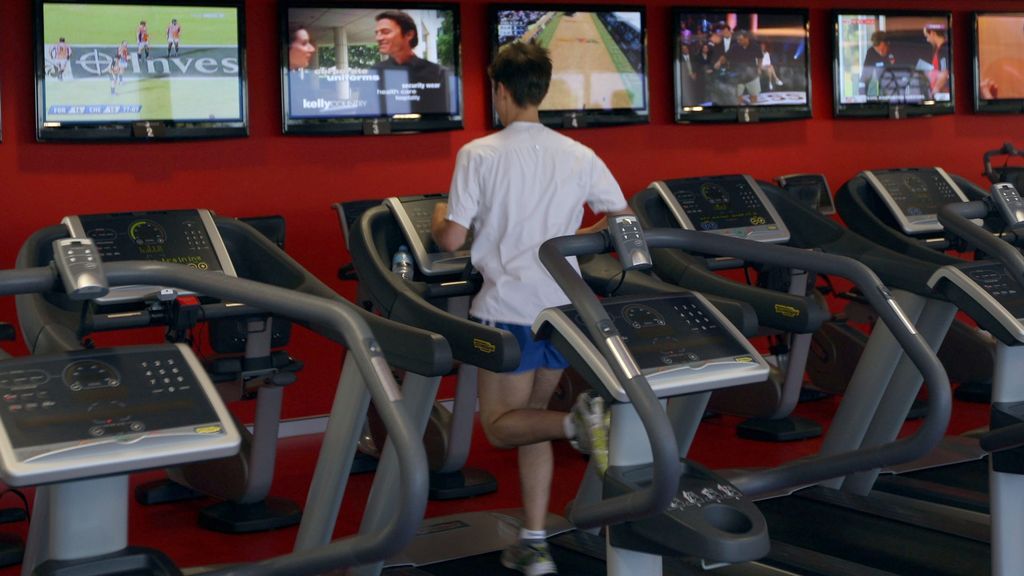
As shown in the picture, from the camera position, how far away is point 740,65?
22.0 ft

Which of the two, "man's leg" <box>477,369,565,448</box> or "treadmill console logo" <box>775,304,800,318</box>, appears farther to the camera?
"man's leg" <box>477,369,565,448</box>

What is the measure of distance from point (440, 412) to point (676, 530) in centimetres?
279

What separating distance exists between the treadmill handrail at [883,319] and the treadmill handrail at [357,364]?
55 cm

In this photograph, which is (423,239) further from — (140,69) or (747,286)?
(140,69)

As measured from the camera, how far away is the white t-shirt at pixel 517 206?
3.77 meters

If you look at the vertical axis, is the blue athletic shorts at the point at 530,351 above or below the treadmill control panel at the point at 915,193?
below

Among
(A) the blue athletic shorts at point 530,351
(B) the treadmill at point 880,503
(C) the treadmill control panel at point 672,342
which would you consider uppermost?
(C) the treadmill control panel at point 672,342

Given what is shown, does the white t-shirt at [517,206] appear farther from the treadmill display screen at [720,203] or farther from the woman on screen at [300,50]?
the woman on screen at [300,50]

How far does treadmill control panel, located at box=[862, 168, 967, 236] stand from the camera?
5488mm

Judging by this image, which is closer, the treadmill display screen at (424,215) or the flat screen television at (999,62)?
the treadmill display screen at (424,215)

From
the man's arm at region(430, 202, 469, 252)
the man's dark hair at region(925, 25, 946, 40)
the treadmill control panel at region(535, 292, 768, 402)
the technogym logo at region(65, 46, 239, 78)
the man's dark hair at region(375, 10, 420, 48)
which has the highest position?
the man's dark hair at region(925, 25, 946, 40)

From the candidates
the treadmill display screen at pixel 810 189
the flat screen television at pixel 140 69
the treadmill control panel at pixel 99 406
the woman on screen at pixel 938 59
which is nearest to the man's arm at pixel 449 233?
the treadmill control panel at pixel 99 406

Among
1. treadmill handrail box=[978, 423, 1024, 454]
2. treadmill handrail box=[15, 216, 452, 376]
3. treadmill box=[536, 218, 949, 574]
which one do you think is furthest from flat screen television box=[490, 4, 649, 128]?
treadmill box=[536, 218, 949, 574]

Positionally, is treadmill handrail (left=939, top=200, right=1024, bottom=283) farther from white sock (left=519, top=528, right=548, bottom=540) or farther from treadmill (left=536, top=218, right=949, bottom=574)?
white sock (left=519, top=528, right=548, bottom=540)
